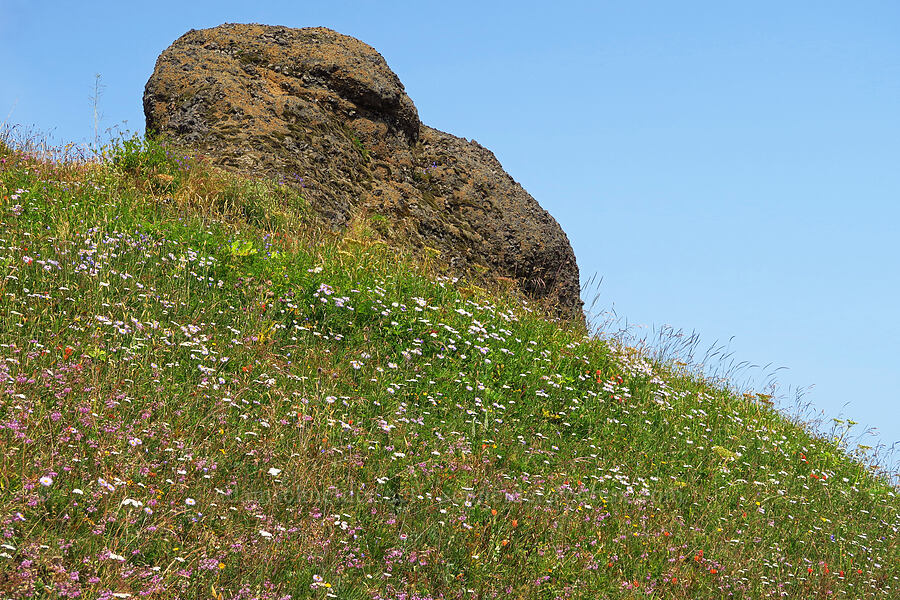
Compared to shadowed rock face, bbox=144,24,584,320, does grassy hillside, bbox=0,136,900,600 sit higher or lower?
lower

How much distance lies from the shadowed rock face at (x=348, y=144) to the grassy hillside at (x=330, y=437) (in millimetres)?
1246

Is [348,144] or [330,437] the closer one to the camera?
[330,437]

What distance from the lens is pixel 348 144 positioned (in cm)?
1288

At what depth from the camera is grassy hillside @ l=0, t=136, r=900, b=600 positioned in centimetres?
416

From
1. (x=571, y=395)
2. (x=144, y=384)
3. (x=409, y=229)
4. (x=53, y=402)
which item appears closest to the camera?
(x=53, y=402)

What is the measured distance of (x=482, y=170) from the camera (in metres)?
14.0

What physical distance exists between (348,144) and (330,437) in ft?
26.6

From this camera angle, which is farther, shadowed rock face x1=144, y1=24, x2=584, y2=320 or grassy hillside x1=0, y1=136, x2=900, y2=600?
shadowed rock face x1=144, y1=24, x2=584, y2=320

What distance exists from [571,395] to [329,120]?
22.8 ft

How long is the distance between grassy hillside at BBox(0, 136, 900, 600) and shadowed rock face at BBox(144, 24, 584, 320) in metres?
1.25

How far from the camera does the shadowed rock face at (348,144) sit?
12117 mm

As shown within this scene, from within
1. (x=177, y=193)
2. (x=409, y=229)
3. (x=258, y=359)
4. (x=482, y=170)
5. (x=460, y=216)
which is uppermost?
(x=482, y=170)

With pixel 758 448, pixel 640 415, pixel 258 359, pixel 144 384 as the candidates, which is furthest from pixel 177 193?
pixel 758 448

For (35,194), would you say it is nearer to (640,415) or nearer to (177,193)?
(177,193)
